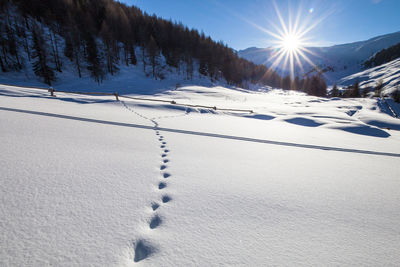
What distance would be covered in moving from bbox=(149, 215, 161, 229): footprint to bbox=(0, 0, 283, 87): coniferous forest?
108 feet

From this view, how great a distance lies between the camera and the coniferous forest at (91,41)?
2497 centimetres

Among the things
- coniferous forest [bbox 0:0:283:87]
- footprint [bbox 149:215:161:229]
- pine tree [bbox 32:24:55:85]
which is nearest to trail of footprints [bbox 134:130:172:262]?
footprint [bbox 149:215:161:229]

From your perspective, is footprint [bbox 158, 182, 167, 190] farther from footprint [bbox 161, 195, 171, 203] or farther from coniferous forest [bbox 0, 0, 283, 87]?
coniferous forest [bbox 0, 0, 283, 87]

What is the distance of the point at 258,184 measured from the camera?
6.00ft

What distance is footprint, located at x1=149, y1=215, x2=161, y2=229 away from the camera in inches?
45.2

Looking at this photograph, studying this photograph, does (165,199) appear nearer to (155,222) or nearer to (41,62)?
(155,222)

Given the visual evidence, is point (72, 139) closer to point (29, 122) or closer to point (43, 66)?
point (29, 122)

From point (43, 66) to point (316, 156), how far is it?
1347 inches

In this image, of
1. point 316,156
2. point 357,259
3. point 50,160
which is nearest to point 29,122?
point 50,160

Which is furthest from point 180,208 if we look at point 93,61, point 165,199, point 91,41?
point 91,41

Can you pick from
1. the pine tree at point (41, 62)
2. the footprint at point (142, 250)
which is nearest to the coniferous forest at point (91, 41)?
the pine tree at point (41, 62)

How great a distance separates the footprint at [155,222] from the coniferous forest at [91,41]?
3290 centimetres

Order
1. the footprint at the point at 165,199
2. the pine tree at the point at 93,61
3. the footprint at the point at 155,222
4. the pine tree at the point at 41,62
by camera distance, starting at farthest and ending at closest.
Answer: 1. the pine tree at the point at 93,61
2. the pine tree at the point at 41,62
3. the footprint at the point at 165,199
4. the footprint at the point at 155,222

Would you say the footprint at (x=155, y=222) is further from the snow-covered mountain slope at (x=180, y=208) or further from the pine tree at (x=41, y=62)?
the pine tree at (x=41, y=62)
